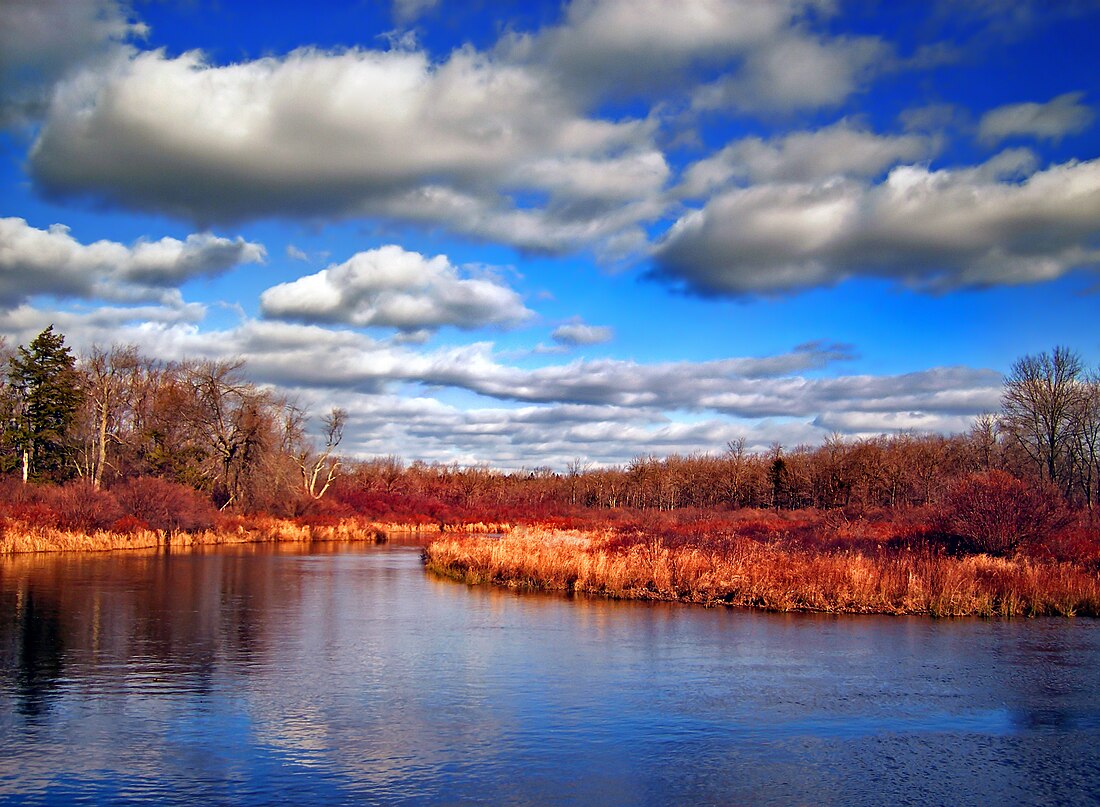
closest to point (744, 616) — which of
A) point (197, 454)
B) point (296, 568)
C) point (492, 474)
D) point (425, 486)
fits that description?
point (296, 568)

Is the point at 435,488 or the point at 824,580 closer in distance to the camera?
the point at 824,580

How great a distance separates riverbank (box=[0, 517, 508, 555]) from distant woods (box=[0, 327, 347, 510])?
20.3ft

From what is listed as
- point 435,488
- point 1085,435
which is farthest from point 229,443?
point 1085,435

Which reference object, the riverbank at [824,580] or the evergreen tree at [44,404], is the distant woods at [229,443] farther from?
the riverbank at [824,580]

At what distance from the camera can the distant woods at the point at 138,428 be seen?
64.8 m

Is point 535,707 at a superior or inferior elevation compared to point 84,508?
inferior

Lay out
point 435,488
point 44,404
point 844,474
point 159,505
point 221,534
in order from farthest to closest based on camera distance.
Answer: point 435,488 → point 844,474 → point 44,404 → point 221,534 → point 159,505

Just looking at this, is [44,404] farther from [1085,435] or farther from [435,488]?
[1085,435]

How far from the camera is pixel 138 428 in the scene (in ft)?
244

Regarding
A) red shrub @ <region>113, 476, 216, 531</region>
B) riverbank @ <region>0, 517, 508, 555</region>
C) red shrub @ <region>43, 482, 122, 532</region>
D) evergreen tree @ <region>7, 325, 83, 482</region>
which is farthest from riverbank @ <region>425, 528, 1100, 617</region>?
evergreen tree @ <region>7, 325, 83, 482</region>

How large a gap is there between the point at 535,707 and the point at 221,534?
48410 millimetres

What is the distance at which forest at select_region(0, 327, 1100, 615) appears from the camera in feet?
114

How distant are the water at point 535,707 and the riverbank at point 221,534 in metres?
19.9

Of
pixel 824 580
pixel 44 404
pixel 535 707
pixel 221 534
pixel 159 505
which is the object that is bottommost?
pixel 535 707
